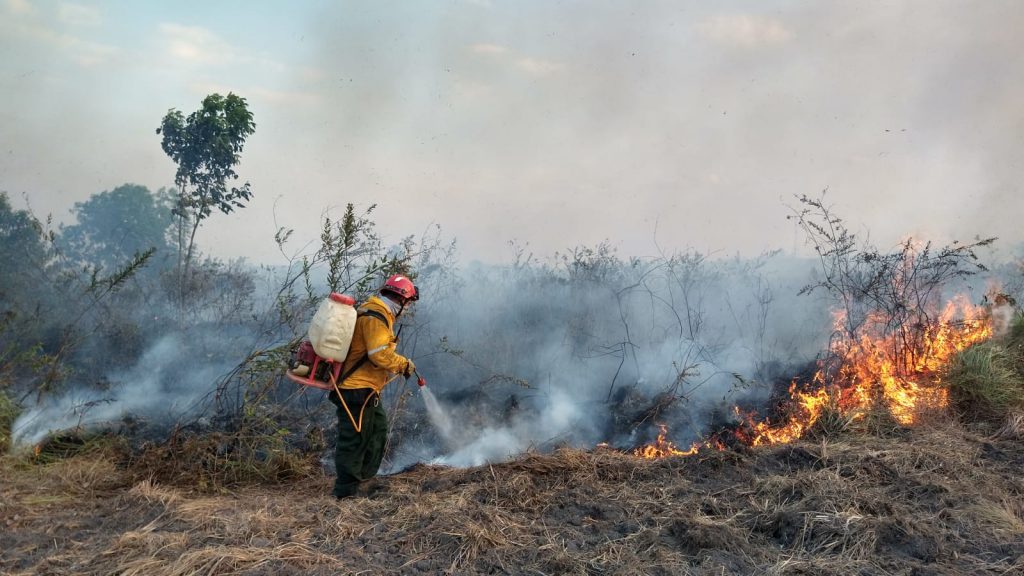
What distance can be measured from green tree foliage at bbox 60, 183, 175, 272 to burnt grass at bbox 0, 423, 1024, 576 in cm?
896

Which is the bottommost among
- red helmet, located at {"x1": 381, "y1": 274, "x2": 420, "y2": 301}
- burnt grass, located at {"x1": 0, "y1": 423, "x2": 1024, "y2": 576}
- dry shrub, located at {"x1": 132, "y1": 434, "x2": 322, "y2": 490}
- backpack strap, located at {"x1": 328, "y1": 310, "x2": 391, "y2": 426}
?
dry shrub, located at {"x1": 132, "y1": 434, "x2": 322, "y2": 490}

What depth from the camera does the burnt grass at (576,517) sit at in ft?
10.8

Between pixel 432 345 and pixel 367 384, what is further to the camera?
pixel 432 345

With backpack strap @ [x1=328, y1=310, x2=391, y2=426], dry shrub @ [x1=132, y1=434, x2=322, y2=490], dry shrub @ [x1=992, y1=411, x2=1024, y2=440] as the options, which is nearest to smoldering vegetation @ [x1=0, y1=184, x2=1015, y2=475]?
dry shrub @ [x1=132, y1=434, x2=322, y2=490]

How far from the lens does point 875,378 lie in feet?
21.5

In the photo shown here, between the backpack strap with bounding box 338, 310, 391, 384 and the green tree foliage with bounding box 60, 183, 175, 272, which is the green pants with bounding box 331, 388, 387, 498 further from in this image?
the green tree foliage with bounding box 60, 183, 175, 272

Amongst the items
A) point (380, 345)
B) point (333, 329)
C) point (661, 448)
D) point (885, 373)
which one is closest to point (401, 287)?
point (380, 345)

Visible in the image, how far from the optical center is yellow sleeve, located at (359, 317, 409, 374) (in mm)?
4820

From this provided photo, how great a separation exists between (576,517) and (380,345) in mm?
1953

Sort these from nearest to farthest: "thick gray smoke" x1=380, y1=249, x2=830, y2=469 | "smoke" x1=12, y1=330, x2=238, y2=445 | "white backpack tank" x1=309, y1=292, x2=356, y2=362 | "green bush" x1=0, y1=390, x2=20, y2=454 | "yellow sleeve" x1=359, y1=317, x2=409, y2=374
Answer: "white backpack tank" x1=309, y1=292, x2=356, y2=362
"yellow sleeve" x1=359, y1=317, x2=409, y2=374
"green bush" x1=0, y1=390, x2=20, y2=454
"smoke" x1=12, y1=330, x2=238, y2=445
"thick gray smoke" x1=380, y1=249, x2=830, y2=469

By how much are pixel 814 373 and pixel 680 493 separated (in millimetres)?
3573

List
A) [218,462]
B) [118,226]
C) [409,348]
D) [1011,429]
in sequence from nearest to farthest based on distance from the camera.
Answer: [218,462], [1011,429], [409,348], [118,226]

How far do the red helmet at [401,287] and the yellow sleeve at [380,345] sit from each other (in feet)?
0.99

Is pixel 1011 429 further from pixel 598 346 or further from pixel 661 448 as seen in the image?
pixel 598 346
